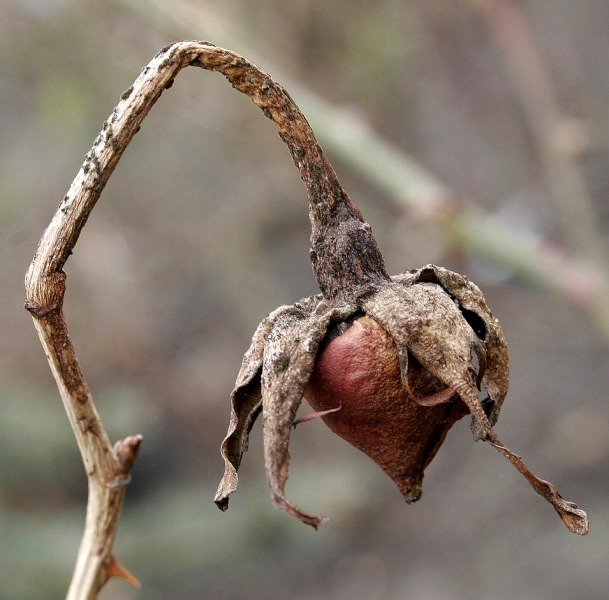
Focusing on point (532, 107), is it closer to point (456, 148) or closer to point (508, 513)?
point (508, 513)

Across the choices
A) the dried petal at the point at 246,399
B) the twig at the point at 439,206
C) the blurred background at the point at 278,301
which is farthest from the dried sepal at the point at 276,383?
the blurred background at the point at 278,301

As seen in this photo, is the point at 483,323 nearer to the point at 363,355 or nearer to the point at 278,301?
the point at 363,355

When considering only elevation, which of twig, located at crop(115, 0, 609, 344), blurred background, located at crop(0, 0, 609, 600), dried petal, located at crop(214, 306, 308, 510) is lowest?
blurred background, located at crop(0, 0, 609, 600)

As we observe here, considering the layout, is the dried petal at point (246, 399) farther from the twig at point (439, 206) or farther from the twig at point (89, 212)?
the twig at point (439, 206)

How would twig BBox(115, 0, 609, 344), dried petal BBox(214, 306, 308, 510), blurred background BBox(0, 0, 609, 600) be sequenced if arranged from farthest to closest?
blurred background BBox(0, 0, 609, 600)
twig BBox(115, 0, 609, 344)
dried petal BBox(214, 306, 308, 510)

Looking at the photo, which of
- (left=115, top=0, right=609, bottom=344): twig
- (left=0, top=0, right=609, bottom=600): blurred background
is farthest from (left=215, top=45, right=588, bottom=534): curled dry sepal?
(left=0, top=0, right=609, bottom=600): blurred background

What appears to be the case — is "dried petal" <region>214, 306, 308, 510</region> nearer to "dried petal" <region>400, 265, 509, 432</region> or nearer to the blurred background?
"dried petal" <region>400, 265, 509, 432</region>
